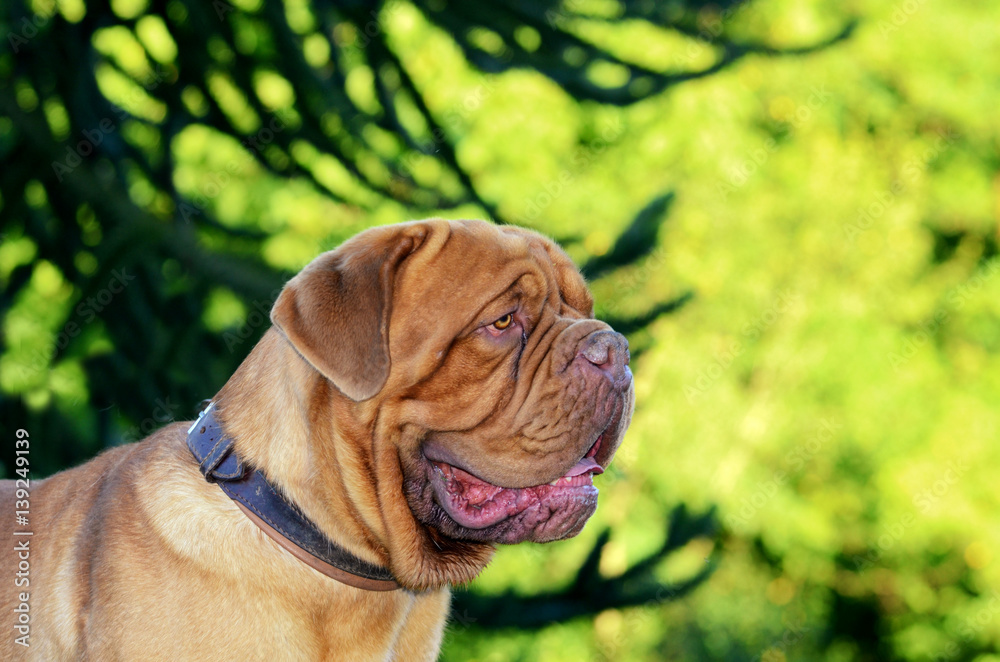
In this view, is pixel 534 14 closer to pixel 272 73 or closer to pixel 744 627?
pixel 272 73

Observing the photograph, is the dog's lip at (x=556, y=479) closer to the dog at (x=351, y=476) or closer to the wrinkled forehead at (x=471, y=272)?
the dog at (x=351, y=476)

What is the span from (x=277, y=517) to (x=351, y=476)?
0.66 ft

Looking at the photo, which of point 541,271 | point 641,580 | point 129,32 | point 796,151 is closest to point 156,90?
point 129,32

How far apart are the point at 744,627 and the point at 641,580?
6622 millimetres
